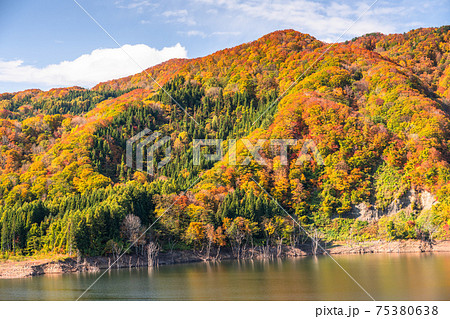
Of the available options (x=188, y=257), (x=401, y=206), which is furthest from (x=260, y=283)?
(x=401, y=206)

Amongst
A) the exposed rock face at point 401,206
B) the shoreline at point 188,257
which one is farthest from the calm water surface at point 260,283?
the exposed rock face at point 401,206

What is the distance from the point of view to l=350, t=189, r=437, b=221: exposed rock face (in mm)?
74375

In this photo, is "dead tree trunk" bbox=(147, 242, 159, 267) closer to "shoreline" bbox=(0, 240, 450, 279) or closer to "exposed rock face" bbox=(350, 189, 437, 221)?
"shoreline" bbox=(0, 240, 450, 279)

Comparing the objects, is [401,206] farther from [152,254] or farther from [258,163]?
[152,254]

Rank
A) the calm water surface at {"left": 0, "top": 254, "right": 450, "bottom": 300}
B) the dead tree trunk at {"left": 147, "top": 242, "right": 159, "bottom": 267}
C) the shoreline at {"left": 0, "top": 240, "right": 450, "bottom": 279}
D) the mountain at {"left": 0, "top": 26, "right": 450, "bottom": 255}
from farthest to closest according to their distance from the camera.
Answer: the mountain at {"left": 0, "top": 26, "right": 450, "bottom": 255}
the dead tree trunk at {"left": 147, "top": 242, "right": 159, "bottom": 267}
the shoreline at {"left": 0, "top": 240, "right": 450, "bottom": 279}
the calm water surface at {"left": 0, "top": 254, "right": 450, "bottom": 300}

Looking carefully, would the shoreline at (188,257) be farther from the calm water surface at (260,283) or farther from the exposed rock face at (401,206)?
the exposed rock face at (401,206)

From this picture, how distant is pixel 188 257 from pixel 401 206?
34232 mm

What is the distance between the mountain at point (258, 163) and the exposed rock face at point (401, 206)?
0.20m

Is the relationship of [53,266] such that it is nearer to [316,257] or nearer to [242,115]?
[316,257]

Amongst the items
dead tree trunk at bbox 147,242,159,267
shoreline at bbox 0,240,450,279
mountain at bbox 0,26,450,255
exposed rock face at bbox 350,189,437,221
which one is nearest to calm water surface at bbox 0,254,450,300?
shoreline at bbox 0,240,450,279

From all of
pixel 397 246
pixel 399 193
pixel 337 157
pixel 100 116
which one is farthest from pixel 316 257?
pixel 100 116

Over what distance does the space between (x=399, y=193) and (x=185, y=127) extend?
53106 mm

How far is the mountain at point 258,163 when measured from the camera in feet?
222

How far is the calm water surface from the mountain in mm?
12047
